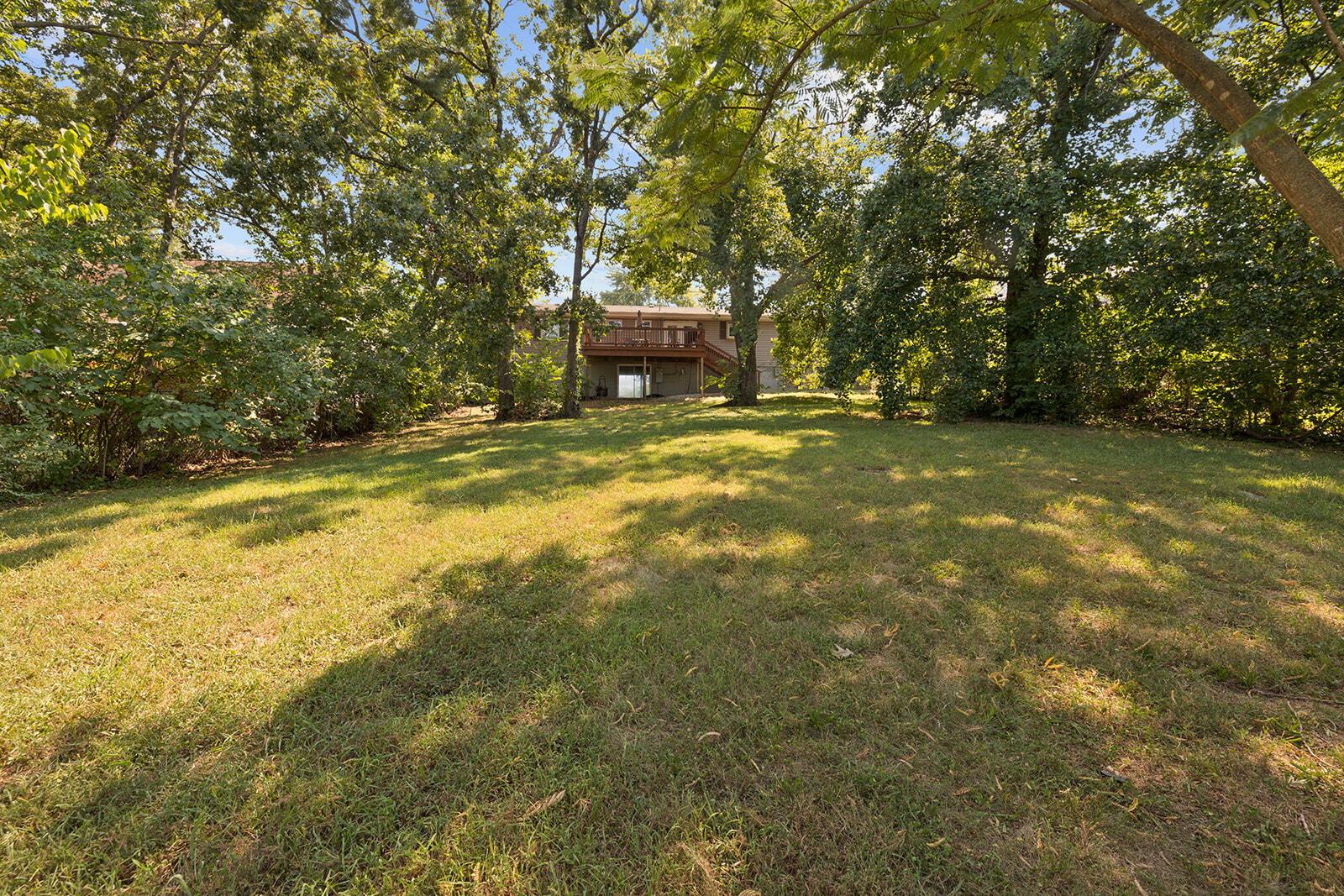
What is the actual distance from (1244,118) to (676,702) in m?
3.91

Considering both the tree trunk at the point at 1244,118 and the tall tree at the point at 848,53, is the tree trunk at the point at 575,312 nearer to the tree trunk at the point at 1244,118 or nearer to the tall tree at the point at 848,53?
the tall tree at the point at 848,53

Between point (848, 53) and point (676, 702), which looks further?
point (848, 53)

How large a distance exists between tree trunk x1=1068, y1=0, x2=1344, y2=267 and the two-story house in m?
18.4

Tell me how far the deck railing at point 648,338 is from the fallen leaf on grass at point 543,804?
68.5ft

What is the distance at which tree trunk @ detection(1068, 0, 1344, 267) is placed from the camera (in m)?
2.07

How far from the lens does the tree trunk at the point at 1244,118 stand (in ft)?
6.79

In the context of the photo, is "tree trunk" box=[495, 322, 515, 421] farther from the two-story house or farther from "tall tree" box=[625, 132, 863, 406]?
the two-story house

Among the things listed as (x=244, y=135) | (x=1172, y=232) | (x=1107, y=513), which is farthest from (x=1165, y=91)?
(x=244, y=135)

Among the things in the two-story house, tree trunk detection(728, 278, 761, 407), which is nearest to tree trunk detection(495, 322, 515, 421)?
the two-story house

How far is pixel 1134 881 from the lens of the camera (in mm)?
1248

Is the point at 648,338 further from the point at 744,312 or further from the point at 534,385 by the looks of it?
the point at 744,312

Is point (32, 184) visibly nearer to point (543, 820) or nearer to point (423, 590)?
point (423, 590)

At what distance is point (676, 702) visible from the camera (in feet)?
6.32

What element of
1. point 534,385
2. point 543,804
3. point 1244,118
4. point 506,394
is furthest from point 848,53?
point 534,385
